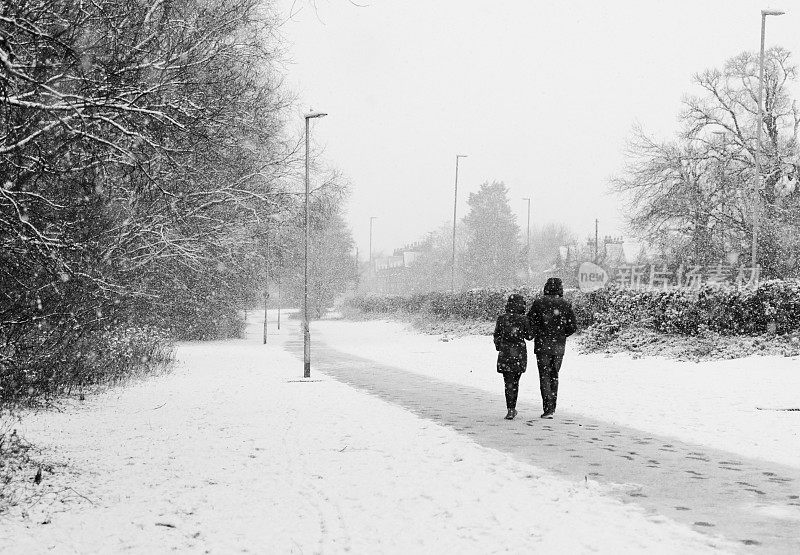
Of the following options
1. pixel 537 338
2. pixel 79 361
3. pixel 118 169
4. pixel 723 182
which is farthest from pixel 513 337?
pixel 723 182

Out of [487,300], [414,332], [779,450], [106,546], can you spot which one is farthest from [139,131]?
[414,332]

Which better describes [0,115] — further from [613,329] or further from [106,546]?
[613,329]

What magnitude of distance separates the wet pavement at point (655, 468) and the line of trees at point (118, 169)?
5.26m

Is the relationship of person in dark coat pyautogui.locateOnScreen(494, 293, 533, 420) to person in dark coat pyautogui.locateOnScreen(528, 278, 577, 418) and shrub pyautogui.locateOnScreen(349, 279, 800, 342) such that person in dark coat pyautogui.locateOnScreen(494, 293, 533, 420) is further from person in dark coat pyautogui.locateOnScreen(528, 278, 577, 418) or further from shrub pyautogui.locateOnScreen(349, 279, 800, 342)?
shrub pyautogui.locateOnScreen(349, 279, 800, 342)

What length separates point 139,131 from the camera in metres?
6.95

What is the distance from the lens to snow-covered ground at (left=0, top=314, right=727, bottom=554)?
202 inches

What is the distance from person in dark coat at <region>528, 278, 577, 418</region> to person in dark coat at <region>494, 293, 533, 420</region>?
0.56 feet

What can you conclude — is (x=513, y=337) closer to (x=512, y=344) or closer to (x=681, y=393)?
(x=512, y=344)

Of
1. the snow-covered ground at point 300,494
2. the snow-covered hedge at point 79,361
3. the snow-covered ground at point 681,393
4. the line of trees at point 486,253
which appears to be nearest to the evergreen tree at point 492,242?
the line of trees at point 486,253

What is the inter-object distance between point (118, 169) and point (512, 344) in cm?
753

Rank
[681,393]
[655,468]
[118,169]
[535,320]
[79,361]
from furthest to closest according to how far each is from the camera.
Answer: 1. [681,393]
2. [118,169]
3. [79,361]
4. [535,320]
5. [655,468]

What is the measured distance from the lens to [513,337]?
10.6 meters

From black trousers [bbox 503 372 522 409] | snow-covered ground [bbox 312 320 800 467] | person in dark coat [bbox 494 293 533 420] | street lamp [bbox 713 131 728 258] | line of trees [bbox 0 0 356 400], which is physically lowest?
snow-covered ground [bbox 312 320 800 467]

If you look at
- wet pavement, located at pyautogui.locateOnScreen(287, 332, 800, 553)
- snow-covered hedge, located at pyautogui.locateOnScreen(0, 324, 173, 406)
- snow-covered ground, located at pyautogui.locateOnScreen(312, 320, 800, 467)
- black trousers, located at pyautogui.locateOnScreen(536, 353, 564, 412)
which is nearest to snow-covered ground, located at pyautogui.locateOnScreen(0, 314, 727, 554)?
wet pavement, located at pyautogui.locateOnScreen(287, 332, 800, 553)
